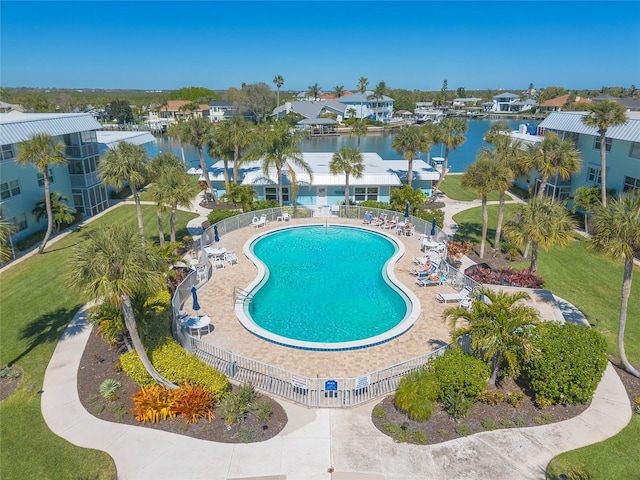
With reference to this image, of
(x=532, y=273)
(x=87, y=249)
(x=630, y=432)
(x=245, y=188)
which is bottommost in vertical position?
(x=630, y=432)

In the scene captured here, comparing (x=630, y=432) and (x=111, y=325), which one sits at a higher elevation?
(x=111, y=325)

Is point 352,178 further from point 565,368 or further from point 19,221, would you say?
point 19,221

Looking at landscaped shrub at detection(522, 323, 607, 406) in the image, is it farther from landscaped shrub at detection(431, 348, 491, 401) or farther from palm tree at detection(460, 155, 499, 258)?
palm tree at detection(460, 155, 499, 258)

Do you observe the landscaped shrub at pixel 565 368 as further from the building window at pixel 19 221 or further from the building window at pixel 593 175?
the building window at pixel 19 221

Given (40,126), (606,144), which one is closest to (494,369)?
(606,144)

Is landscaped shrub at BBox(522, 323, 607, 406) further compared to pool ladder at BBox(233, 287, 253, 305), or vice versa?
pool ladder at BBox(233, 287, 253, 305)

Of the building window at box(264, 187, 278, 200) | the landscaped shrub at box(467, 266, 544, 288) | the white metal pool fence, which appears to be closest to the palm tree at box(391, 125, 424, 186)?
the building window at box(264, 187, 278, 200)

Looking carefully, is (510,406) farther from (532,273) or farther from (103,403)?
(103,403)

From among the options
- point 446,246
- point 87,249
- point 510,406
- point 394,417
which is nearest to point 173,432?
point 87,249
